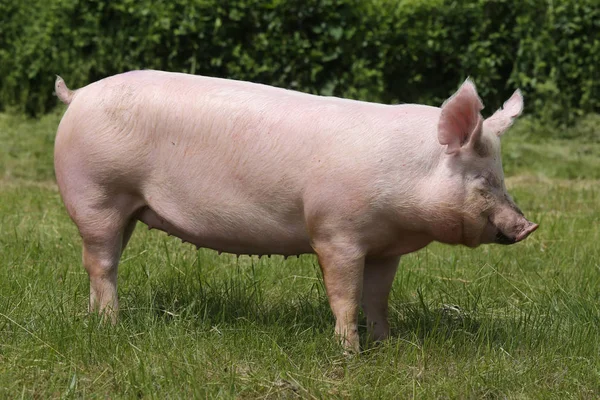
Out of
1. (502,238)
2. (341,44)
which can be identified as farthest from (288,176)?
(341,44)

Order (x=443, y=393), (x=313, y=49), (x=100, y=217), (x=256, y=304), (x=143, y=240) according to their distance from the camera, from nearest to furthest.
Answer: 1. (x=443, y=393)
2. (x=100, y=217)
3. (x=256, y=304)
4. (x=143, y=240)
5. (x=313, y=49)

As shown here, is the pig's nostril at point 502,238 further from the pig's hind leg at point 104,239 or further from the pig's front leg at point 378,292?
the pig's hind leg at point 104,239

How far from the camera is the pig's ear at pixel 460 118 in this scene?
3543 mm

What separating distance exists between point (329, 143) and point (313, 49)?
→ 559 centimetres

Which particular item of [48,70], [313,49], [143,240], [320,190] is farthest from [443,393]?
[48,70]

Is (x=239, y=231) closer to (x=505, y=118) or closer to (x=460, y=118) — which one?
(x=460, y=118)

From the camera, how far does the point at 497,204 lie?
3637mm

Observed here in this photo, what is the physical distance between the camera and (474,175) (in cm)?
362

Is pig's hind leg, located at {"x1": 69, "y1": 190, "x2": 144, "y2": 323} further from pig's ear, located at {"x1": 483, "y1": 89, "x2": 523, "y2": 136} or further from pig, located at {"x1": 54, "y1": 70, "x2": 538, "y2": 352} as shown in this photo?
pig's ear, located at {"x1": 483, "y1": 89, "x2": 523, "y2": 136}

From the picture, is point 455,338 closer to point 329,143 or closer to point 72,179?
point 329,143

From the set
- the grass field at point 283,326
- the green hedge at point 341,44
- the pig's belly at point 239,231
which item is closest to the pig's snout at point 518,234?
the grass field at point 283,326

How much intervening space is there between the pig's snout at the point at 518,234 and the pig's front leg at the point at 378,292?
488 millimetres

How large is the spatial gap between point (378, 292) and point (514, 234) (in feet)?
2.15

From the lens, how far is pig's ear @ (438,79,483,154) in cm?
354
